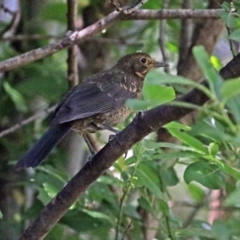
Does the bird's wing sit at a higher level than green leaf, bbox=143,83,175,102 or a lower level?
lower

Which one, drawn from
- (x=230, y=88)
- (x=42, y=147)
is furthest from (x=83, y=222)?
(x=230, y=88)

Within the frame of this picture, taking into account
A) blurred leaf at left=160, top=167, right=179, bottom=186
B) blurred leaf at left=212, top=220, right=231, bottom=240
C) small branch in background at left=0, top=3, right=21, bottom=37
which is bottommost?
blurred leaf at left=160, top=167, right=179, bottom=186

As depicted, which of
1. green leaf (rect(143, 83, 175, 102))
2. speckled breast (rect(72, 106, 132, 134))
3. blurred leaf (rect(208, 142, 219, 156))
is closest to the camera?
green leaf (rect(143, 83, 175, 102))

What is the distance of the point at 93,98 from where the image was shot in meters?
2.29

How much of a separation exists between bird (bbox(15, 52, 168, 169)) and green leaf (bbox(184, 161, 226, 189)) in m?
0.61

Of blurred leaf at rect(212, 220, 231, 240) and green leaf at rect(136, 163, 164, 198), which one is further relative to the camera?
green leaf at rect(136, 163, 164, 198)

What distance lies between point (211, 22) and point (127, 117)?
1.71 ft

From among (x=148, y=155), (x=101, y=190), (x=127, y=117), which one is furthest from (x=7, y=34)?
(x=148, y=155)

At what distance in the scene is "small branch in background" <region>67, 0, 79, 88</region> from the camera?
217cm

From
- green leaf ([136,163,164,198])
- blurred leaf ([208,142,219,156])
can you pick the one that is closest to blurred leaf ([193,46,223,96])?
blurred leaf ([208,142,219,156])

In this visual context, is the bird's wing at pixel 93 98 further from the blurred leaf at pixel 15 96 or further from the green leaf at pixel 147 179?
the green leaf at pixel 147 179

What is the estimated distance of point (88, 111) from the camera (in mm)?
2203

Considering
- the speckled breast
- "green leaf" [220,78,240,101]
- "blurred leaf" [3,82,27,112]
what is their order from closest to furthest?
"green leaf" [220,78,240,101]
the speckled breast
"blurred leaf" [3,82,27,112]

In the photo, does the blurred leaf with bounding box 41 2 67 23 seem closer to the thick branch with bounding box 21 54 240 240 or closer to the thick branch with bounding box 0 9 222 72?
the thick branch with bounding box 0 9 222 72
